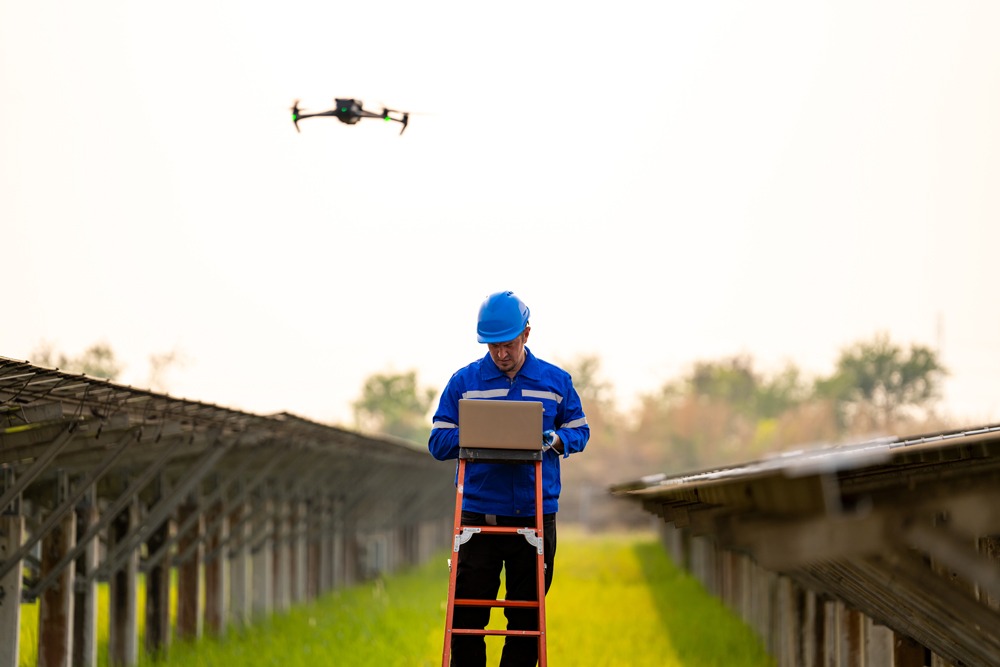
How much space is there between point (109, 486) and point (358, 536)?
1266 cm

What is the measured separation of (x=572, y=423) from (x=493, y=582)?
0.73 m

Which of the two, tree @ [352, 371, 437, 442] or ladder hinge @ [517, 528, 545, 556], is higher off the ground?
tree @ [352, 371, 437, 442]

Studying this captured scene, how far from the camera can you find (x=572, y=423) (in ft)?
21.8

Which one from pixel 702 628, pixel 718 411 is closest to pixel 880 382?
pixel 718 411

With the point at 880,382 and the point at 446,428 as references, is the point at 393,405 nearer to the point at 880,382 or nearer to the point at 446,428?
the point at 880,382

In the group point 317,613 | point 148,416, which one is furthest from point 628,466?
point 148,416

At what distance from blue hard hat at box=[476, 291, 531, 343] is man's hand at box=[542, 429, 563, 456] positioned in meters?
0.41

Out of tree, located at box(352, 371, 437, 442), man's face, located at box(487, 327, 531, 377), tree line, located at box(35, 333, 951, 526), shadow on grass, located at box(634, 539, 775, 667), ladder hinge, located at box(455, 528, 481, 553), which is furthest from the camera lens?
tree, located at box(352, 371, 437, 442)

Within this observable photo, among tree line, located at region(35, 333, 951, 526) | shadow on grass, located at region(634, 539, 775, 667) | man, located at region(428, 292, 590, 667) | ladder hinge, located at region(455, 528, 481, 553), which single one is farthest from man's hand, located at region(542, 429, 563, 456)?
tree line, located at region(35, 333, 951, 526)

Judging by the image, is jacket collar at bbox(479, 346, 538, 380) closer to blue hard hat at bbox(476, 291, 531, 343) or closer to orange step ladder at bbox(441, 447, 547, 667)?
blue hard hat at bbox(476, 291, 531, 343)

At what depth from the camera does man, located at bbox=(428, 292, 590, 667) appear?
254 inches

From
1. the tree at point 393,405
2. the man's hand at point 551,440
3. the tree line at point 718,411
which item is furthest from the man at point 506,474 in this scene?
the tree at point 393,405

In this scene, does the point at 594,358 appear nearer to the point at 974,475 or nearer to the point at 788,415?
the point at 788,415

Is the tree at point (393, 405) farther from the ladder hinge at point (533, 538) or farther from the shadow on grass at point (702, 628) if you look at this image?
the ladder hinge at point (533, 538)
